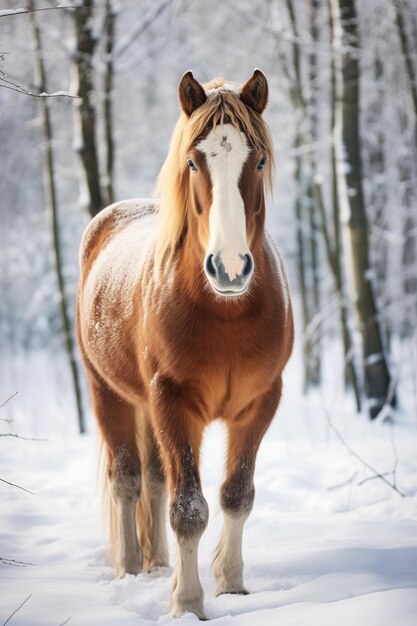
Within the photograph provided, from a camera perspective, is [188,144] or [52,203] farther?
[52,203]

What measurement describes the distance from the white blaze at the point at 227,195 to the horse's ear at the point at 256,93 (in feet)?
1.04

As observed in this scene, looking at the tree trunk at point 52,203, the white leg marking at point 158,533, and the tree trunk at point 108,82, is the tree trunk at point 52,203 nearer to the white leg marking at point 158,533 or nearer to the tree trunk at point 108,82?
the tree trunk at point 108,82

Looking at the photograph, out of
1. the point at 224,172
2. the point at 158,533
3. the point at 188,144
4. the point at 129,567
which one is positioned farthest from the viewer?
the point at 158,533

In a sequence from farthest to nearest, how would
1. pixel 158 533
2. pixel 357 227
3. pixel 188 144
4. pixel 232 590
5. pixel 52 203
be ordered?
pixel 52 203, pixel 357 227, pixel 158 533, pixel 232 590, pixel 188 144

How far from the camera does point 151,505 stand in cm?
411

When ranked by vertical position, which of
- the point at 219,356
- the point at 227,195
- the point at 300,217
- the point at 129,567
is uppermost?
the point at 227,195

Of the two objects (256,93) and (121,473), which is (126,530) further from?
(256,93)

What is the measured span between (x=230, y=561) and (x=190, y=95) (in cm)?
231

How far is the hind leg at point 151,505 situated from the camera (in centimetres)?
395

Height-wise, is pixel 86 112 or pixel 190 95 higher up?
pixel 86 112

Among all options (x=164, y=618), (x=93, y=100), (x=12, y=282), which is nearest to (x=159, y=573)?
(x=164, y=618)

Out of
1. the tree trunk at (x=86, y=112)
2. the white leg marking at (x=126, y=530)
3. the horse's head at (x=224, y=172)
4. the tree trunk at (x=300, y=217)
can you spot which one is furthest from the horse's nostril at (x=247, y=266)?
the tree trunk at (x=300, y=217)

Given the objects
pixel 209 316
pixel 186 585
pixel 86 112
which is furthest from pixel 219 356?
pixel 86 112

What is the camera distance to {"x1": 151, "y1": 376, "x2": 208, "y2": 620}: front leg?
299 centimetres
